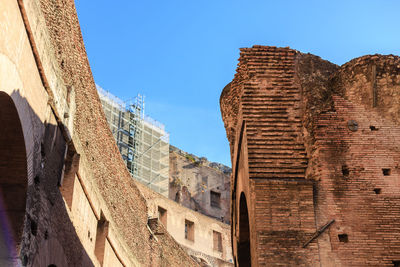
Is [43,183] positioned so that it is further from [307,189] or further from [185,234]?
[185,234]

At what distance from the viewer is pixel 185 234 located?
28438 millimetres

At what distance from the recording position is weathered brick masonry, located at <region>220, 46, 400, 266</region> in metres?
7.16

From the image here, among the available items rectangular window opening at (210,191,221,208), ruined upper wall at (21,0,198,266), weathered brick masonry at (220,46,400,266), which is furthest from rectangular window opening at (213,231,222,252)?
weathered brick masonry at (220,46,400,266)

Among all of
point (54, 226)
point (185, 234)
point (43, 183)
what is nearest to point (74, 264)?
point (54, 226)

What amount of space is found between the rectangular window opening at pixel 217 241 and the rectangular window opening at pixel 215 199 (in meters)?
4.10

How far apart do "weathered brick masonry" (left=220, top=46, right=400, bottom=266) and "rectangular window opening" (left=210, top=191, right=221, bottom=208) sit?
25.7m

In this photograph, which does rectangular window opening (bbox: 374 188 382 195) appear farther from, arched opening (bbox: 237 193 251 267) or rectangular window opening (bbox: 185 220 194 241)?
rectangular window opening (bbox: 185 220 194 241)

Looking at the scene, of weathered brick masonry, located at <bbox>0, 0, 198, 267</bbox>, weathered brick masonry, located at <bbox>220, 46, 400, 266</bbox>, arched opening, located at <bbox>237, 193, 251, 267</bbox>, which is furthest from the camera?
arched opening, located at <bbox>237, 193, 251, 267</bbox>

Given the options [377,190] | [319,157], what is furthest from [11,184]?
[377,190]

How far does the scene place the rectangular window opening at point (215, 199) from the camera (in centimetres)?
3431

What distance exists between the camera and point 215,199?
34.6m

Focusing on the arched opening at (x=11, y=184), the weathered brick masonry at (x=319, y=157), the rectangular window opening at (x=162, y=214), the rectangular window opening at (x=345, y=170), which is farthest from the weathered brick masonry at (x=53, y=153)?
the rectangular window opening at (x=162, y=214)

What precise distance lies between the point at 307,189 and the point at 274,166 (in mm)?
612

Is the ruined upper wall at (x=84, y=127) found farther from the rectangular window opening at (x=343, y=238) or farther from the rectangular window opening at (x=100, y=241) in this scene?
the rectangular window opening at (x=343, y=238)
